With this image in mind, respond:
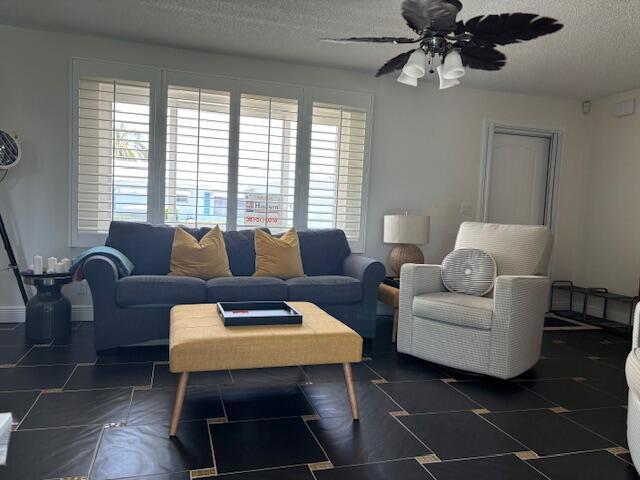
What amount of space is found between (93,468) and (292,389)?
117 centimetres

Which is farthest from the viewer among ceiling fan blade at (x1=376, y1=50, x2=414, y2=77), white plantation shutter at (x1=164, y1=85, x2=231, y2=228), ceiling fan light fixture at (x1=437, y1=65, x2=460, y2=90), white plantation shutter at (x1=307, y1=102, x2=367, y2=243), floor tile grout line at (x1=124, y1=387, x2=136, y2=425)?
white plantation shutter at (x1=307, y1=102, x2=367, y2=243)

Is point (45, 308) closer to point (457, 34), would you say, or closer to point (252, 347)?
point (252, 347)

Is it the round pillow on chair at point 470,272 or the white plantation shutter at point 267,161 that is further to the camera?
the white plantation shutter at point 267,161

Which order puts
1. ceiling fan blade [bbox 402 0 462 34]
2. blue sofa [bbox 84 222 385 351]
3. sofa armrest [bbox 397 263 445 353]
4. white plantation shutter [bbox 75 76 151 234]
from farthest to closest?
white plantation shutter [bbox 75 76 151 234] → sofa armrest [bbox 397 263 445 353] → blue sofa [bbox 84 222 385 351] → ceiling fan blade [bbox 402 0 462 34]

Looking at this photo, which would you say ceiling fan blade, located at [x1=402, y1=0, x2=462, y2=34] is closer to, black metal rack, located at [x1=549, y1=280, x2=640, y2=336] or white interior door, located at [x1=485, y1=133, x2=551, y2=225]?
white interior door, located at [x1=485, y1=133, x2=551, y2=225]

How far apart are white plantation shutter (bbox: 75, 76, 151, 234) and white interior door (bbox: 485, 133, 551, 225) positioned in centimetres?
360

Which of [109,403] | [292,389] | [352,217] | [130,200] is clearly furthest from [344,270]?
[109,403]

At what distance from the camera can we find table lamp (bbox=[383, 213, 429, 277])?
14.1 feet

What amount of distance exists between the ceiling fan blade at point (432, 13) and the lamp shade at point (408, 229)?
6.87ft

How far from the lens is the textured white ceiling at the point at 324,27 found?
3.10m

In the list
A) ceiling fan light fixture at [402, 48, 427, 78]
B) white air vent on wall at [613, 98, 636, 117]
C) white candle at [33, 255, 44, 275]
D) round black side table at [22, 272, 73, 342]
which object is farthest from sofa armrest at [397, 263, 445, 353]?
white air vent on wall at [613, 98, 636, 117]

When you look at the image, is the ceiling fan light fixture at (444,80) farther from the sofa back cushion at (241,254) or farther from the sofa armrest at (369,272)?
the sofa back cushion at (241,254)

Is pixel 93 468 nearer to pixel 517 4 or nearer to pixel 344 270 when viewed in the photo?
pixel 344 270

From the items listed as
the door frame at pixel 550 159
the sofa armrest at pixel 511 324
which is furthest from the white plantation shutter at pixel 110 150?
the door frame at pixel 550 159
